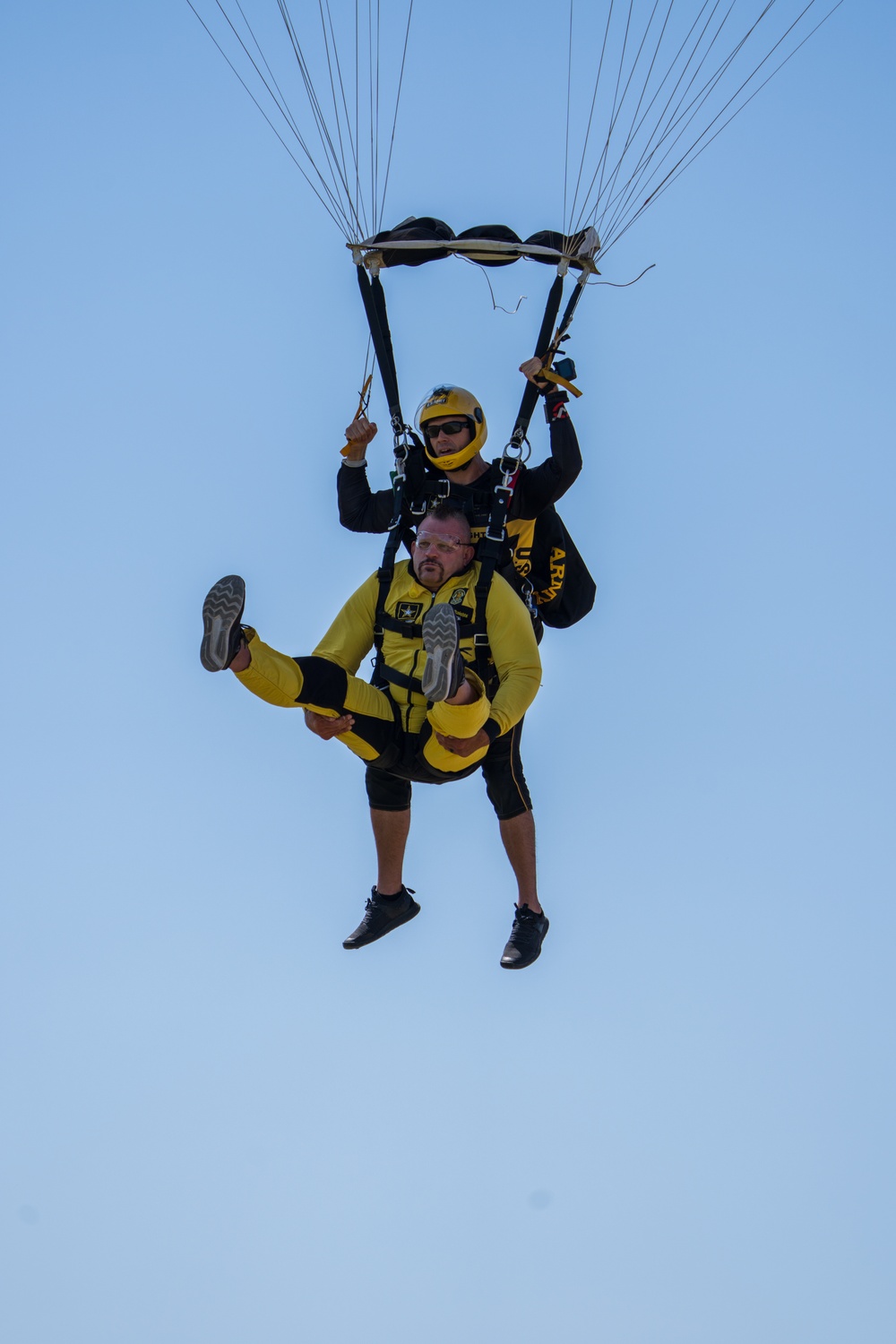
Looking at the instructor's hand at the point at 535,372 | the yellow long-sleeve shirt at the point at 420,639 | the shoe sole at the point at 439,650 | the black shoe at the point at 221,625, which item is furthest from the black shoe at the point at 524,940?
the instructor's hand at the point at 535,372

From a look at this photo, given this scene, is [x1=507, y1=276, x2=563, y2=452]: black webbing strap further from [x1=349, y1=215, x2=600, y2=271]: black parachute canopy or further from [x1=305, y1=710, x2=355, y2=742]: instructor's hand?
[x1=305, y1=710, x2=355, y2=742]: instructor's hand

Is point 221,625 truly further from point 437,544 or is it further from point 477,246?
point 477,246

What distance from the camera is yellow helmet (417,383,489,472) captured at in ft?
29.7

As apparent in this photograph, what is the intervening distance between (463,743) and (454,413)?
1.97m

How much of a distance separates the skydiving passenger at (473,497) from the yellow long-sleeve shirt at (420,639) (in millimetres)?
329

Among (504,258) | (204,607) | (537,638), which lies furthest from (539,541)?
(204,607)

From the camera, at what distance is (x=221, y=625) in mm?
7879

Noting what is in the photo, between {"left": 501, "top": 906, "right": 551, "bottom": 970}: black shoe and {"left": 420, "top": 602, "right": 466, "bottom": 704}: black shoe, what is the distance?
195cm

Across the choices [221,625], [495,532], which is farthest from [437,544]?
[221,625]

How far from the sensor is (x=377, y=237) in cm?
927

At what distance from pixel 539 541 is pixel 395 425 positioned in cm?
99

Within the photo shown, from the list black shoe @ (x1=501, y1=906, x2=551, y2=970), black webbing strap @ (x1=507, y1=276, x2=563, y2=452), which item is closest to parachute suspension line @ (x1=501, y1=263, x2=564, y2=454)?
black webbing strap @ (x1=507, y1=276, x2=563, y2=452)

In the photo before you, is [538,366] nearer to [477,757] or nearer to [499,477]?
[499,477]

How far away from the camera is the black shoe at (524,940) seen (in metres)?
9.18
